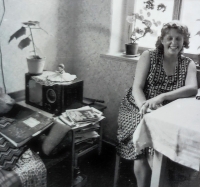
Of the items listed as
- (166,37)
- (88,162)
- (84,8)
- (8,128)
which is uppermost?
(84,8)

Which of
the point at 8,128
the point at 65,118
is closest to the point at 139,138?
the point at 65,118

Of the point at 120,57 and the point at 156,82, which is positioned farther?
the point at 120,57

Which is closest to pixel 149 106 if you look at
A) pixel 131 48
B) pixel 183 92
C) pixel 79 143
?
pixel 183 92

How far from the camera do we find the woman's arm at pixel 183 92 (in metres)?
1.47

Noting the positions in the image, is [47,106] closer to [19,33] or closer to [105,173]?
[19,33]

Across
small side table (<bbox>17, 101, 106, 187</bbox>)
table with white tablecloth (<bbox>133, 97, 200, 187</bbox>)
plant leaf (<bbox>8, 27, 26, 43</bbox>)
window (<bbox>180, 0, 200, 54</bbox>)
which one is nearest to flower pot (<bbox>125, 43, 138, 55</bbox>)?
window (<bbox>180, 0, 200, 54</bbox>)

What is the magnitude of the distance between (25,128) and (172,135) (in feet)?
3.10

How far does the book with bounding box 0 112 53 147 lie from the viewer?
A: 61.3 inches

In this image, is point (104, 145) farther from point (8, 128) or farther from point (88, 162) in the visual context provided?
point (8, 128)

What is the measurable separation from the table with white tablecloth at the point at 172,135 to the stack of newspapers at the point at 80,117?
67 centimetres

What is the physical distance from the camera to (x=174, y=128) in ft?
3.57

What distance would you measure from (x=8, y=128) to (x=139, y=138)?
874 mm

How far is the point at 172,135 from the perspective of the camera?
110 centimetres

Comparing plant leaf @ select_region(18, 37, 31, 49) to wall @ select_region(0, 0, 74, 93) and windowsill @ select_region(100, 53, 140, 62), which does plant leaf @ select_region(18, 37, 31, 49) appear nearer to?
wall @ select_region(0, 0, 74, 93)
